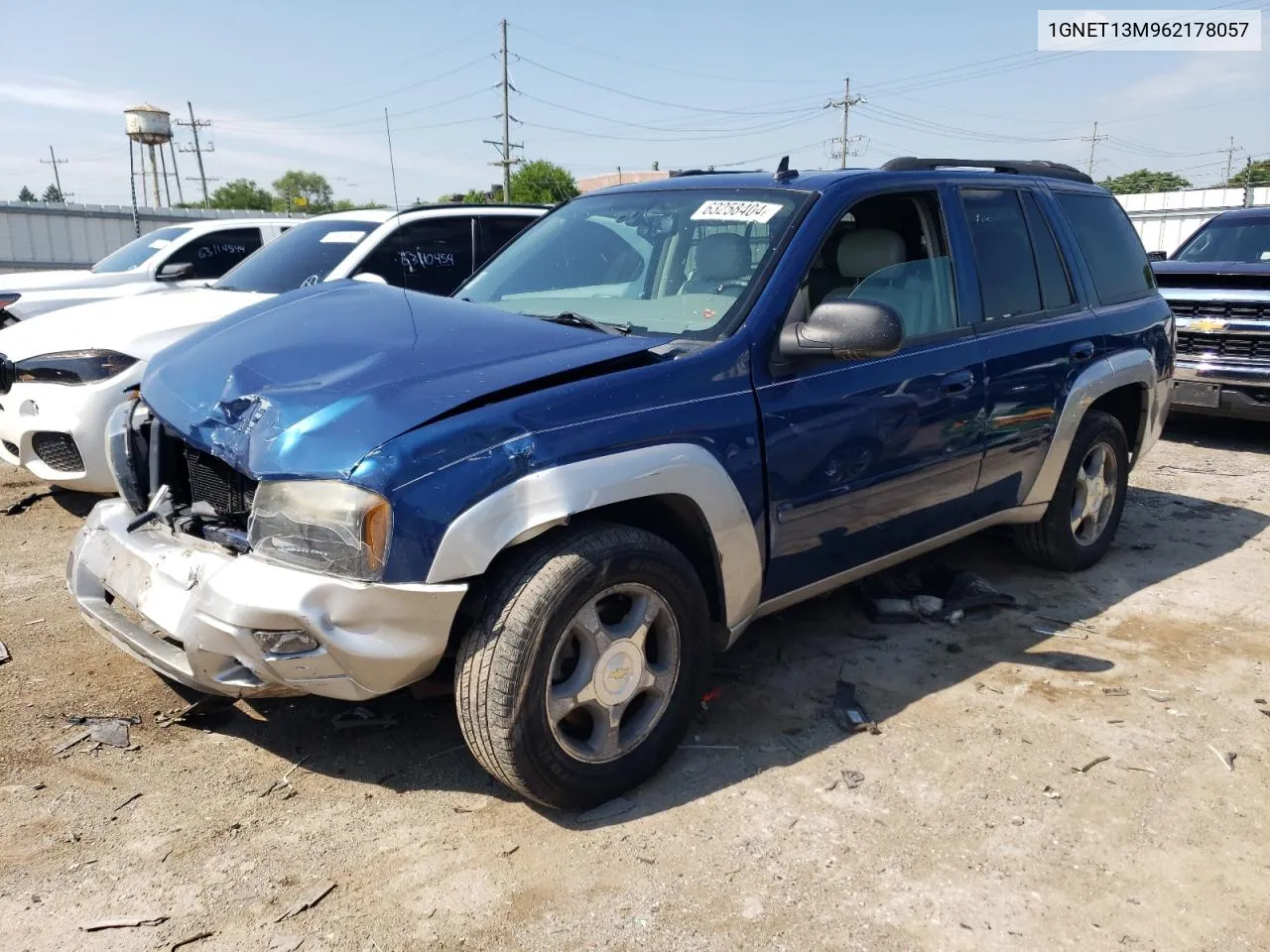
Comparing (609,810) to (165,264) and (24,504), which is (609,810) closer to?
(24,504)

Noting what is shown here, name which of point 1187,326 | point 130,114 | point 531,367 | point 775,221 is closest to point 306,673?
point 531,367

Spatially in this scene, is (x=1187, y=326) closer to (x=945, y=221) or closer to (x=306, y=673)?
(x=945, y=221)

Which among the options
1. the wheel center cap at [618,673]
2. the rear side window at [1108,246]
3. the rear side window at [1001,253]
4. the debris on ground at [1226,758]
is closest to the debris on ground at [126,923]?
the wheel center cap at [618,673]

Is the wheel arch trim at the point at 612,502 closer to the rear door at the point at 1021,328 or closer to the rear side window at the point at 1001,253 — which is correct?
the rear door at the point at 1021,328

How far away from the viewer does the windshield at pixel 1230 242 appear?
28.3 feet

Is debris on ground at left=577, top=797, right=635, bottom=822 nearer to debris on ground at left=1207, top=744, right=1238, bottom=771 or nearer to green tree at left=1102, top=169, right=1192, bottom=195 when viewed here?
debris on ground at left=1207, top=744, right=1238, bottom=771

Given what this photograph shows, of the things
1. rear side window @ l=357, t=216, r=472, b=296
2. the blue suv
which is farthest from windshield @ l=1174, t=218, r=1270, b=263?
rear side window @ l=357, t=216, r=472, b=296

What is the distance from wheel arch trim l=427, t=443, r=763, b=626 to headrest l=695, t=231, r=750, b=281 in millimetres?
785

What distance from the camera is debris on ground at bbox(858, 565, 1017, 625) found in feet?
14.4

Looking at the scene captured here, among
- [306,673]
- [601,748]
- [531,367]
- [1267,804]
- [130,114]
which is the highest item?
[130,114]

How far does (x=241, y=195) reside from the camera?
9088cm

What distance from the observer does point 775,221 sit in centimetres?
347

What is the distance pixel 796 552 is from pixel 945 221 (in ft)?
5.26

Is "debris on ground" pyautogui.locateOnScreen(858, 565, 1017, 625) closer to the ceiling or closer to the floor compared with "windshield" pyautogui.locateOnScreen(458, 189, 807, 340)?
closer to the floor
